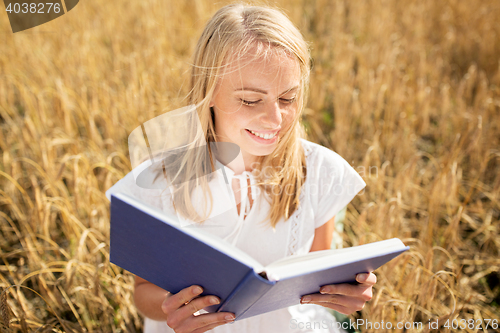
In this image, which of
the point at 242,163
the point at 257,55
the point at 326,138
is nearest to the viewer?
the point at 257,55

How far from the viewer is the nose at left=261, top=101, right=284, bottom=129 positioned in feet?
2.94

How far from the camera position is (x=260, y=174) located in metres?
1.09

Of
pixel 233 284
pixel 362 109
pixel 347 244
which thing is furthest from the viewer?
pixel 362 109

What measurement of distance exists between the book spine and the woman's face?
0.41m

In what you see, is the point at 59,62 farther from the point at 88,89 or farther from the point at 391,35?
the point at 391,35

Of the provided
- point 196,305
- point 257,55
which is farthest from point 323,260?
point 257,55

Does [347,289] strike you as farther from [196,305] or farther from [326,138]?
[326,138]

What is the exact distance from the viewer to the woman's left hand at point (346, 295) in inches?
31.3

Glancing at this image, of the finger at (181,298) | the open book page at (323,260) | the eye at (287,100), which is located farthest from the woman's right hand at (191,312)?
the eye at (287,100)

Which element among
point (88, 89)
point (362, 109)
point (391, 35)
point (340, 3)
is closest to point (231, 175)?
point (362, 109)

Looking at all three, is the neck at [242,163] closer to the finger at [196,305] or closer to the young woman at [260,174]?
the young woman at [260,174]

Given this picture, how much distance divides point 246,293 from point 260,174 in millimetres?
491

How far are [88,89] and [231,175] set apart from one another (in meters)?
1.83

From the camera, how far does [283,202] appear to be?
41.9 inches
